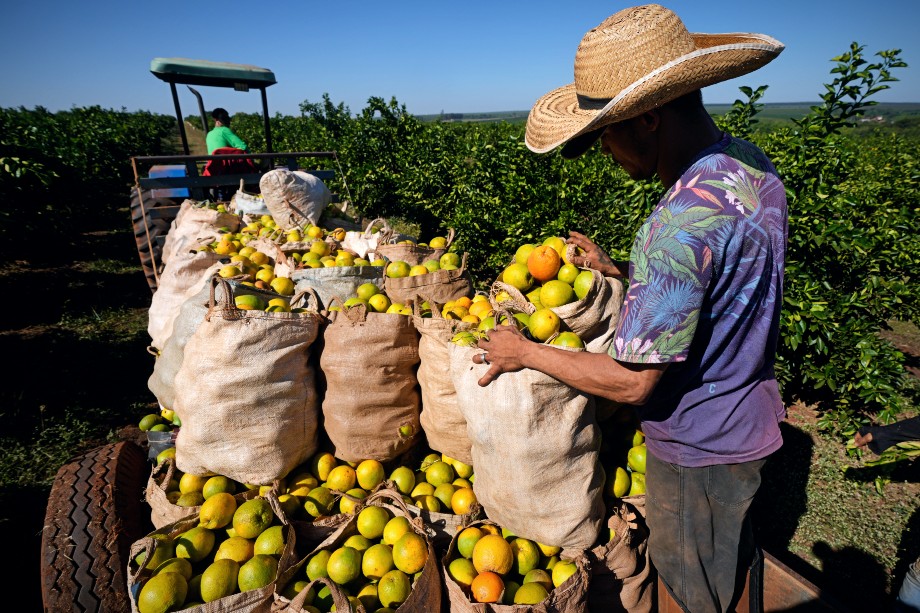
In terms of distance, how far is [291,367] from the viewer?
293cm

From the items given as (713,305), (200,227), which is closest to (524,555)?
(713,305)

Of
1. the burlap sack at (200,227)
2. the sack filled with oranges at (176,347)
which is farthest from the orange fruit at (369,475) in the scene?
the burlap sack at (200,227)

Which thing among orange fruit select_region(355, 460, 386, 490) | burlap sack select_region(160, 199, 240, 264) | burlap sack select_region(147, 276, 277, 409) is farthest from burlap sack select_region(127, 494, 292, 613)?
burlap sack select_region(160, 199, 240, 264)

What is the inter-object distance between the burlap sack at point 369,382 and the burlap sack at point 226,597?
2.34 ft

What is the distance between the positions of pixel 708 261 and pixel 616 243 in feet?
14.6

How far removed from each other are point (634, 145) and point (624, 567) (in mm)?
2188

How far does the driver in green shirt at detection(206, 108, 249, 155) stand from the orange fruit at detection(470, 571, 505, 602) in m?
8.61

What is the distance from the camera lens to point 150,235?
24.2ft

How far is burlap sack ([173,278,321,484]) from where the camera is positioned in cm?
272

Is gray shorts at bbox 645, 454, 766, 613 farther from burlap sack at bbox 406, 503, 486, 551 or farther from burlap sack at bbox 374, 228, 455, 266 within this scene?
burlap sack at bbox 374, 228, 455, 266

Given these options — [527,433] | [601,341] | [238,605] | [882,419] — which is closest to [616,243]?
[882,419]

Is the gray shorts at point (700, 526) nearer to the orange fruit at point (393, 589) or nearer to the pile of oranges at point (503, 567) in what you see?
the pile of oranges at point (503, 567)

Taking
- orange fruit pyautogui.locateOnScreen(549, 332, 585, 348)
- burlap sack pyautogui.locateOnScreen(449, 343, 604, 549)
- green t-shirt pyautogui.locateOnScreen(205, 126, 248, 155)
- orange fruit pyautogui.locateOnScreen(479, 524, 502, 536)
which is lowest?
orange fruit pyautogui.locateOnScreen(479, 524, 502, 536)

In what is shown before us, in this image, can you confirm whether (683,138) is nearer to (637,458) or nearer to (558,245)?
(558,245)
